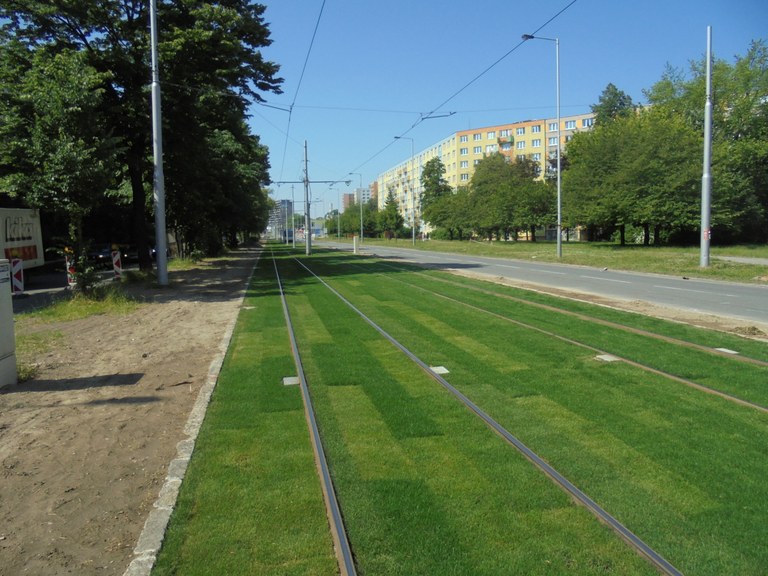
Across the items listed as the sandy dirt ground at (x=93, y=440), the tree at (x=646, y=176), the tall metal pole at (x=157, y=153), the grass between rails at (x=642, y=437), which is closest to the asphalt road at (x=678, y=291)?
the sandy dirt ground at (x=93, y=440)

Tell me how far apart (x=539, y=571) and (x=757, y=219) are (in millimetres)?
58348

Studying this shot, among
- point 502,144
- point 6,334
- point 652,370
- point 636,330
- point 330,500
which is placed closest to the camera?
point 330,500

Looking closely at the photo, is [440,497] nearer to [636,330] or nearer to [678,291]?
[636,330]

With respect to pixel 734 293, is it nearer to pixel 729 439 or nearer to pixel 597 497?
pixel 729 439

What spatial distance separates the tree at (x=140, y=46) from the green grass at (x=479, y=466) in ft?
53.0

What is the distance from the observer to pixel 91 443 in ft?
17.8

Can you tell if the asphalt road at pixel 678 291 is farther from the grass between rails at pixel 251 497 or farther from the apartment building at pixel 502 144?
the apartment building at pixel 502 144

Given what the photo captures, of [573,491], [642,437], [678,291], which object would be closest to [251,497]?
[573,491]

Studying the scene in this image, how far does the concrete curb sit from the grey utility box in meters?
2.46

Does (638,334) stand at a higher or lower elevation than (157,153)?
lower

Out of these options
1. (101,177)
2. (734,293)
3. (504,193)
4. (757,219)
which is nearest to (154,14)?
(101,177)

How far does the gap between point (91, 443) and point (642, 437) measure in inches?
197

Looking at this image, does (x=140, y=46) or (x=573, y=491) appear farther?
(x=140, y=46)

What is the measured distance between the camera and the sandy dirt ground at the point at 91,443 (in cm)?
368
